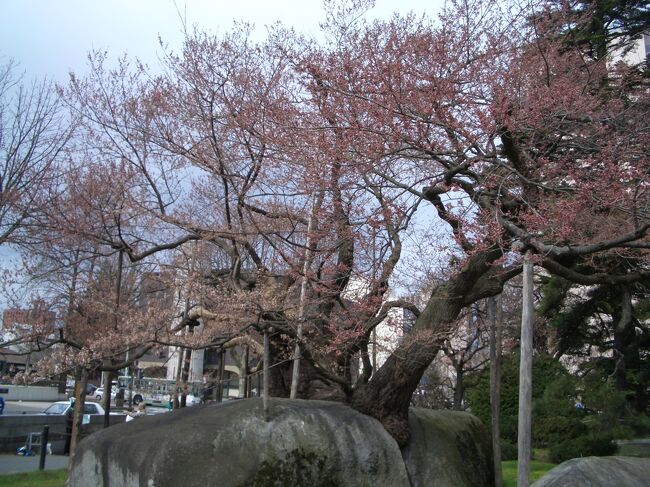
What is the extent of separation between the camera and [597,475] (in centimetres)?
886

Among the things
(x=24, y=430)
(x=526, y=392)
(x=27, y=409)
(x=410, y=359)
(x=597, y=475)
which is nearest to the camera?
(x=526, y=392)

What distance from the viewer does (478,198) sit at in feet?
28.9

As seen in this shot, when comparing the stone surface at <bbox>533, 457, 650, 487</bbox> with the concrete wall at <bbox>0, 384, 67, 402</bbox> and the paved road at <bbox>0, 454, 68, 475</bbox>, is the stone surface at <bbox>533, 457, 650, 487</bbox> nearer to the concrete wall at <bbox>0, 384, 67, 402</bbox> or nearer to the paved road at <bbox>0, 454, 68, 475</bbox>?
the paved road at <bbox>0, 454, 68, 475</bbox>

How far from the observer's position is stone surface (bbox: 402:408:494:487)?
9.91 metres

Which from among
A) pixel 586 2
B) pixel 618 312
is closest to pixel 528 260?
pixel 586 2

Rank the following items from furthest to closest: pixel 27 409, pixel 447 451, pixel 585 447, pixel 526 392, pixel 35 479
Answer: pixel 27 409
pixel 585 447
pixel 35 479
pixel 447 451
pixel 526 392

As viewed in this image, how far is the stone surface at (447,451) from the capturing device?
991 centimetres

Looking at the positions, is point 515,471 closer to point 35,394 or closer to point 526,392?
point 526,392

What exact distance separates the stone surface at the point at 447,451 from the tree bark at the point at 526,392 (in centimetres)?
194

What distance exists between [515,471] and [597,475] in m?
6.55

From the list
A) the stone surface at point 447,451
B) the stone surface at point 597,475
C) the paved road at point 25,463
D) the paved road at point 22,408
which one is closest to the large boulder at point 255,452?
the stone surface at point 447,451

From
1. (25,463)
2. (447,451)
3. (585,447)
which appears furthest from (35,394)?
(447,451)

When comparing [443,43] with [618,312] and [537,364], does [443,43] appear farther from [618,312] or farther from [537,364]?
[537,364]

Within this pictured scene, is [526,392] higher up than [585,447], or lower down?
higher up
